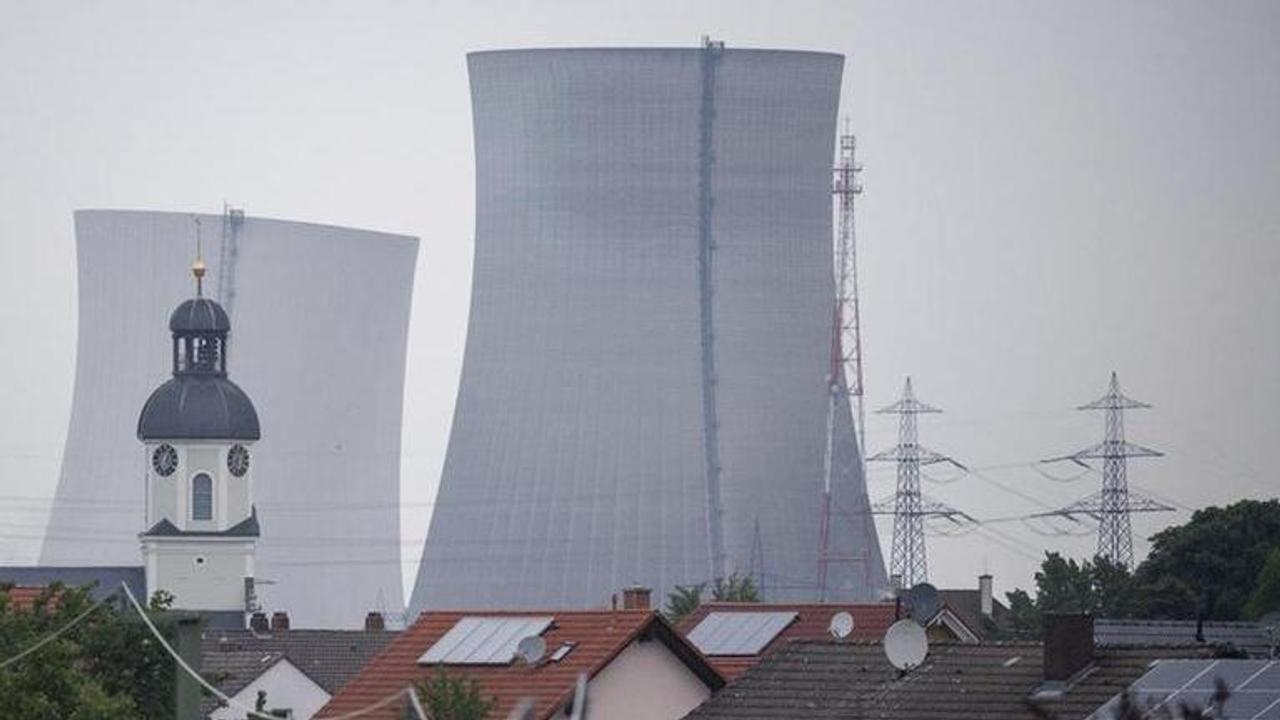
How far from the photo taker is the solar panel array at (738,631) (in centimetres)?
3225

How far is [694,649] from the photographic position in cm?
2862

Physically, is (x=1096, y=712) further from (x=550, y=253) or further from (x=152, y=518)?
(x=152, y=518)

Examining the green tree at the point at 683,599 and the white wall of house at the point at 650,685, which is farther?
the green tree at the point at 683,599

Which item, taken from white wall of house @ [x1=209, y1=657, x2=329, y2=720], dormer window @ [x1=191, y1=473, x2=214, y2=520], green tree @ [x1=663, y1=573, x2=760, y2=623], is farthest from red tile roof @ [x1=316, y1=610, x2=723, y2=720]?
dormer window @ [x1=191, y1=473, x2=214, y2=520]

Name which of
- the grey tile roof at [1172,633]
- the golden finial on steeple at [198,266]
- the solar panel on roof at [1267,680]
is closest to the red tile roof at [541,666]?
the grey tile roof at [1172,633]

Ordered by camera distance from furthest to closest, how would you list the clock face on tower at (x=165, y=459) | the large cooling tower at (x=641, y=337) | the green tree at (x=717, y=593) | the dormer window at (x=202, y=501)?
the dormer window at (x=202, y=501), the clock face on tower at (x=165, y=459), the large cooling tower at (x=641, y=337), the green tree at (x=717, y=593)

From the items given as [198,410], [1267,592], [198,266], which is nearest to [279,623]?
[198,266]

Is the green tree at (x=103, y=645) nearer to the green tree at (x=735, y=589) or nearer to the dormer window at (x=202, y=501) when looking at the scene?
the green tree at (x=735, y=589)

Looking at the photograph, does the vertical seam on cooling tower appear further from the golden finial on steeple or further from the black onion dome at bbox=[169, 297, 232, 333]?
the golden finial on steeple

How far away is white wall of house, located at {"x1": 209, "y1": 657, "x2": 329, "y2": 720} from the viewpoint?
4112 centimetres

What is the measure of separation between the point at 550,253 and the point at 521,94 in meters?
2.40

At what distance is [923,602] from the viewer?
25.9 metres

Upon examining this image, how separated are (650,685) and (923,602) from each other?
3124 mm

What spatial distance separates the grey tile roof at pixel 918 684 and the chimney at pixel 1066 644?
81 mm
